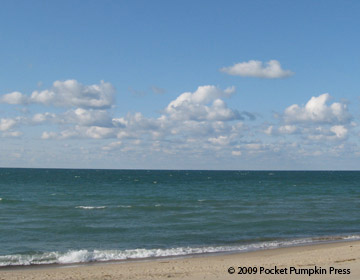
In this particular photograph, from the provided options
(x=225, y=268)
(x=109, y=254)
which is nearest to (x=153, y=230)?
(x=109, y=254)

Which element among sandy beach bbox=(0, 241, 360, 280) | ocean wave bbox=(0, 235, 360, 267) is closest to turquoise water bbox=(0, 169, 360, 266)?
ocean wave bbox=(0, 235, 360, 267)

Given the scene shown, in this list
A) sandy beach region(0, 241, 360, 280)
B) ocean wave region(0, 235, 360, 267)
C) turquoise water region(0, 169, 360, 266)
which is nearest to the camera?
sandy beach region(0, 241, 360, 280)

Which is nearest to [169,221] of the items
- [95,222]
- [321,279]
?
[95,222]

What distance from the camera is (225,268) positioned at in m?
16.8

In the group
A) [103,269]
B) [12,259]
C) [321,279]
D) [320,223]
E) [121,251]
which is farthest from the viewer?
[320,223]

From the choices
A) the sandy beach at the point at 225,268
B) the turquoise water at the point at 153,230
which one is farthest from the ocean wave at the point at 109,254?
the sandy beach at the point at 225,268

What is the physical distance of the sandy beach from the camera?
1524 centimetres

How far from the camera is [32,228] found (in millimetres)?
28484

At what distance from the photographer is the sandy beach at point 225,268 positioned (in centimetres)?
1524

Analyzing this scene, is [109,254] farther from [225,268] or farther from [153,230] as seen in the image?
[153,230]

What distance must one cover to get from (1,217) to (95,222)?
8.24m

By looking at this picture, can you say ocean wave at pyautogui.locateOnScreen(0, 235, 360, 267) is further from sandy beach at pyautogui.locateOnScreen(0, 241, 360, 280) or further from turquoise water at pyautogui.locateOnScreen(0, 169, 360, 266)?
sandy beach at pyautogui.locateOnScreen(0, 241, 360, 280)

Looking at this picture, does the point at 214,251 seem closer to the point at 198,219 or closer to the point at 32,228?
the point at 198,219

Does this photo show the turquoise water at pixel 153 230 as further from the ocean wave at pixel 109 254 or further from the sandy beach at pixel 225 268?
the sandy beach at pixel 225 268
